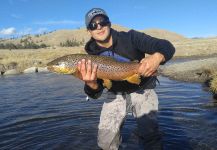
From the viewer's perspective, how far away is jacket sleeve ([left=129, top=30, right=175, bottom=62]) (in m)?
5.70

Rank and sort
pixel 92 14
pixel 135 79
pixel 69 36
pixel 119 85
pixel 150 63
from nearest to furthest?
pixel 150 63, pixel 135 79, pixel 92 14, pixel 119 85, pixel 69 36

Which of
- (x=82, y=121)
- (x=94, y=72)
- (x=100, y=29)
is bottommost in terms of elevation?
(x=82, y=121)

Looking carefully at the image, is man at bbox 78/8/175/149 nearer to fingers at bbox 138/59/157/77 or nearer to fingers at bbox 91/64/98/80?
fingers at bbox 91/64/98/80

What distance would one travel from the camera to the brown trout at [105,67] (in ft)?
18.6

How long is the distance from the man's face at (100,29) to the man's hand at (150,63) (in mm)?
908

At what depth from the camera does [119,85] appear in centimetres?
649

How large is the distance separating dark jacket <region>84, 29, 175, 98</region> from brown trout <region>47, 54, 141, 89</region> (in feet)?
1.51

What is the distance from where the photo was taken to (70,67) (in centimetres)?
571

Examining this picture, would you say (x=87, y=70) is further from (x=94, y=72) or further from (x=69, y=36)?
(x=69, y=36)

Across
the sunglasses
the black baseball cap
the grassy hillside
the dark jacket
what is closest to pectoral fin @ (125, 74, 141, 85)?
the dark jacket

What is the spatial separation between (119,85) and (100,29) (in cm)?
107

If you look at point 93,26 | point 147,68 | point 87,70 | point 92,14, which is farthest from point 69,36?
point 147,68

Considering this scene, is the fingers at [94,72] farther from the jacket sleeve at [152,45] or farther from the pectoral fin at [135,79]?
the jacket sleeve at [152,45]

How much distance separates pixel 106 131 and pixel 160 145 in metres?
1.00
